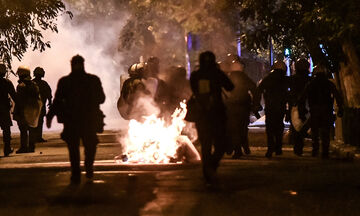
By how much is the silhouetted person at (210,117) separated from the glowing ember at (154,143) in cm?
322

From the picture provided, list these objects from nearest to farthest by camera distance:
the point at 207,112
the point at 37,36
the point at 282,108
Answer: the point at 207,112 < the point at 282,108 < the point at 37,36

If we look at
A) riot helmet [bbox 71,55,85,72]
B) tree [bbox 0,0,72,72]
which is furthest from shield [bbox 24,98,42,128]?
riot helmet [bbox 71,55,85,72]

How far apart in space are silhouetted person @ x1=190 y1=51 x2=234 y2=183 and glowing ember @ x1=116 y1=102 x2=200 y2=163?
3.22 m

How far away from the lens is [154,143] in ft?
52.9

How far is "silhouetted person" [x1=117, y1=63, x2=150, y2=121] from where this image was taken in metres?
16.8

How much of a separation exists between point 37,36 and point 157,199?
18040 mm

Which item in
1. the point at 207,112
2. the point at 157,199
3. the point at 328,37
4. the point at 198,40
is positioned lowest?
the point at 157,199

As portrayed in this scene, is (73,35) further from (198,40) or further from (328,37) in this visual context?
(328,37)

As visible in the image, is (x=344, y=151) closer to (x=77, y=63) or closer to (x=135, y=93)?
(x=135, y=93)

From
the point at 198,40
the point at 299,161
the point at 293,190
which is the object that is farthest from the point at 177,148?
the point at 198,40

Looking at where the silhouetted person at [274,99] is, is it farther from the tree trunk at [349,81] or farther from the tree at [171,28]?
the tree at [171,28]

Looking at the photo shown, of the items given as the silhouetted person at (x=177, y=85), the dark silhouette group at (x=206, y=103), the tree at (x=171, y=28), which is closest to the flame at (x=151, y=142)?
the dark silhouette group at (x=206, y=103)

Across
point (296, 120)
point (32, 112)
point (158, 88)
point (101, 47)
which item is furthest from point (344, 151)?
point (101, 47)

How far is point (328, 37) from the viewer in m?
19.2
